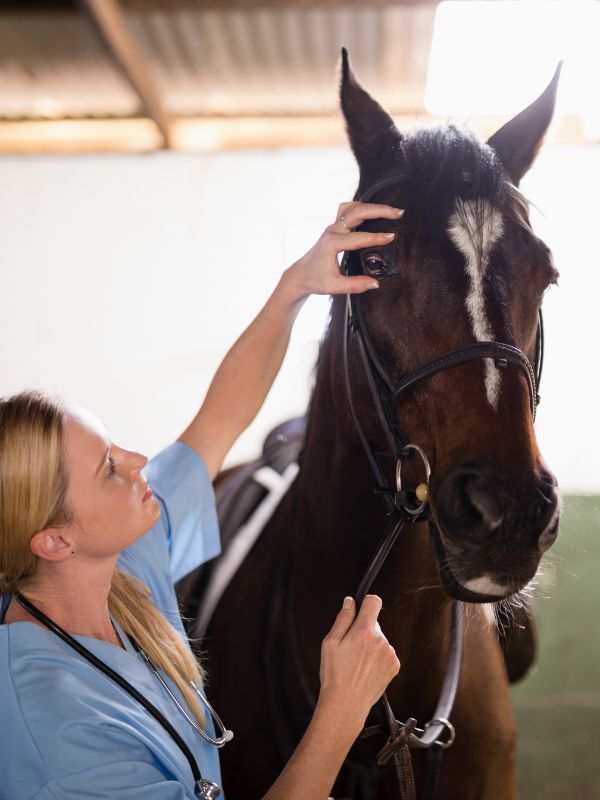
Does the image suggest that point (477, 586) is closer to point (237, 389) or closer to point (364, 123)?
point (237, 389)

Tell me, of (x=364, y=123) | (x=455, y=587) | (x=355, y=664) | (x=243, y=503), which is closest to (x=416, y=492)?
(x=455, y=587)

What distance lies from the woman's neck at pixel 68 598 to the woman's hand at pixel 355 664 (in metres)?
0.34

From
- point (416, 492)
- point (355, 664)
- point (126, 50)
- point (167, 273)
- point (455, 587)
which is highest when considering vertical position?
point (126, 50)

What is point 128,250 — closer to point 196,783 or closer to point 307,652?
point 307,652

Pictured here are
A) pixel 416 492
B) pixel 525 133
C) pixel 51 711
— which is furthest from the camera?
pixel 525 133

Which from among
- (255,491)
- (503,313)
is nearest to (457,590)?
(503,313)

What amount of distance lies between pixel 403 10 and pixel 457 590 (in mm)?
4061

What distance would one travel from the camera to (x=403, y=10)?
13.6 ft

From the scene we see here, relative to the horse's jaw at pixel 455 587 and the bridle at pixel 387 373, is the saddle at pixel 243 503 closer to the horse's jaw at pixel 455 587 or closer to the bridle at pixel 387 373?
the bridle at pixel 387 373

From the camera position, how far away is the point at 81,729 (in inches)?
33.3

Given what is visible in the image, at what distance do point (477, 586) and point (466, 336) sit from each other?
1.12 ft

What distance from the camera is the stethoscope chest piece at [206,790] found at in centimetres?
95

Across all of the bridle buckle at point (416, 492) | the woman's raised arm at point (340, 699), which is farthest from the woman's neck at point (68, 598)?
the bridle buckle at point (416, 492)

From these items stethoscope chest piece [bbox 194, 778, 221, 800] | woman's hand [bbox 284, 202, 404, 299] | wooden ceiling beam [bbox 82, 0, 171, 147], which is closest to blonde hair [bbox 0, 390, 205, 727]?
stethoscope chest piece [bbox 194, 778, 221, 800]
